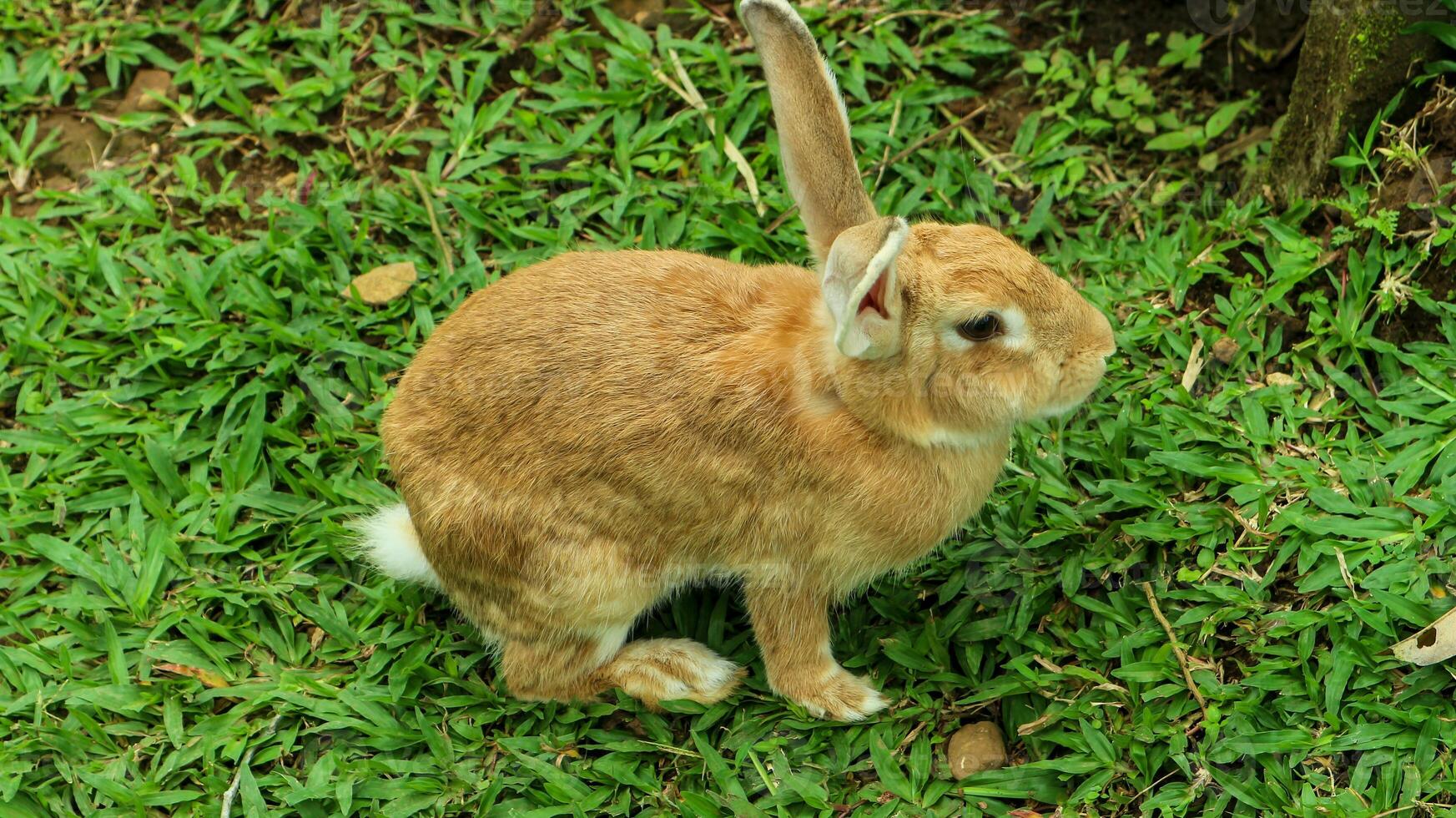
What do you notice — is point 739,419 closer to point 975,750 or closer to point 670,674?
point 670,674

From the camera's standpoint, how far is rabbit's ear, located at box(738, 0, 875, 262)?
3.44 meters

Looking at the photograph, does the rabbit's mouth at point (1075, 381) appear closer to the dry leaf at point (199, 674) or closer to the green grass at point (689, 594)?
the green grass at point (689, 594)

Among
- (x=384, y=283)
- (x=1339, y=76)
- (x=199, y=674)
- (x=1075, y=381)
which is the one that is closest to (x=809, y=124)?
(x=1075, y=381)

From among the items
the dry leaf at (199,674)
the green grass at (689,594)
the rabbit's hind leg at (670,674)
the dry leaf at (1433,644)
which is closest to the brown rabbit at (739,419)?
the rabbit's hind leg at (670,674)

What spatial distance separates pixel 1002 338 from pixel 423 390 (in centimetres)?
163

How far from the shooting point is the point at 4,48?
566 cm

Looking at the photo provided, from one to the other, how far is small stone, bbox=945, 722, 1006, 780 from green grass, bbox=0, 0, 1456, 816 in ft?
0.17

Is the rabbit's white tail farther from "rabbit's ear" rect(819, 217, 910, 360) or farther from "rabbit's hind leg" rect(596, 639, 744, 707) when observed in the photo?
"rabbit's ear" rect(819, 217, 910, 360)

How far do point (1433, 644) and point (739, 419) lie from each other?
73.9 inches

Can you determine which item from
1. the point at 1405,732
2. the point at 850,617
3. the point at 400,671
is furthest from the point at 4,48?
the point at 1405,732

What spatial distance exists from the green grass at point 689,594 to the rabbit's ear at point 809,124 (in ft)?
3.80

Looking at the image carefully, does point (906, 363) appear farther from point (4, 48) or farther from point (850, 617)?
point (4, 48)

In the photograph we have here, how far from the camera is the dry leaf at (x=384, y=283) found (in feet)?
16.0

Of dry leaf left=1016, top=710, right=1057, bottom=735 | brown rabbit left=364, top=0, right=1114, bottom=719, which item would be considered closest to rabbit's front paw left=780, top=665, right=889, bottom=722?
brown rabbit left=364, top=0, right=1114, bottom=719
